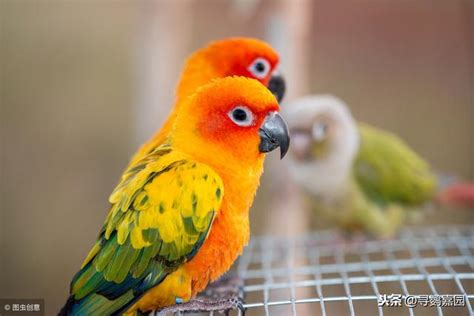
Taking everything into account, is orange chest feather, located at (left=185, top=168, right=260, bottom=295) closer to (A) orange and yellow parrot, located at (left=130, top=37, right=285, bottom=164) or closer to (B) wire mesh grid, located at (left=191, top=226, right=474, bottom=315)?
(B) wire mesh grid, located at (left=191, top=226, right=474, bottom=315)

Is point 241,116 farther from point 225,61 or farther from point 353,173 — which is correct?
point 353,173

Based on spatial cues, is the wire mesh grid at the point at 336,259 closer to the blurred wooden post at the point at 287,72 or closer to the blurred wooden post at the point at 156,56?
the blurred wooden post at the point at 287,72

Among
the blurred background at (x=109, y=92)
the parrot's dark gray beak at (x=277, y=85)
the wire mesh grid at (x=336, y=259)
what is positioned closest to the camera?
the wire mesh grid at (x=336, y=259)

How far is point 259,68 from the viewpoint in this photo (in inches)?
80.4

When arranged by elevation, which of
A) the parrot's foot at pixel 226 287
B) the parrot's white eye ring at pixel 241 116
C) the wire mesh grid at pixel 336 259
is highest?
the parrot's white eye ring at pixel 241 116

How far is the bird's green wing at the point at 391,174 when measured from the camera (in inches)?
101

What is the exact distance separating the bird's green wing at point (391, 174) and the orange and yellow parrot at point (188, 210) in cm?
122

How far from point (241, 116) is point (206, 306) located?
0.53m

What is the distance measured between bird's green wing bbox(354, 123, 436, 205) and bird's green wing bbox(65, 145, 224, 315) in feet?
4.55

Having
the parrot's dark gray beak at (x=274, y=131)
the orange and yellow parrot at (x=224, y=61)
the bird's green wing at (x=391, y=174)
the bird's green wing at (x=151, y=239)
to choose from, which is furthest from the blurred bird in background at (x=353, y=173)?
the bird's green wing at (x=151, y=239)

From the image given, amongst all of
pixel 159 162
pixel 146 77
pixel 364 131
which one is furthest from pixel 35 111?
pixel 159 162

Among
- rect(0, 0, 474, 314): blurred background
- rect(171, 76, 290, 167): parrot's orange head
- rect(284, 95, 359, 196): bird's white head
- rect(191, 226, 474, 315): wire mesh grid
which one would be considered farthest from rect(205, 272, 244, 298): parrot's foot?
rect(0, 0, 474, 314): blurred background

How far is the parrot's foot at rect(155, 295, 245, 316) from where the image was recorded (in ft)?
4.71

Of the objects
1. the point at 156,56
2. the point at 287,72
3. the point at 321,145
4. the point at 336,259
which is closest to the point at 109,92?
the point at 156,56
